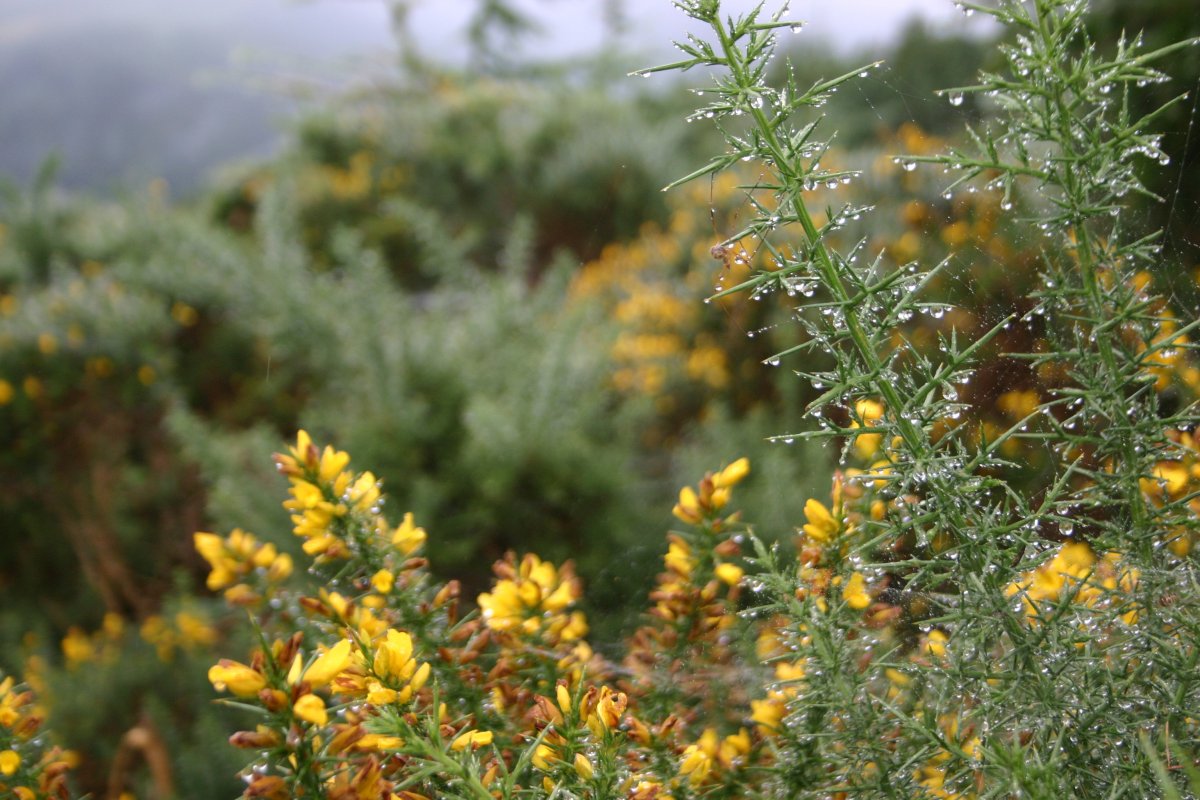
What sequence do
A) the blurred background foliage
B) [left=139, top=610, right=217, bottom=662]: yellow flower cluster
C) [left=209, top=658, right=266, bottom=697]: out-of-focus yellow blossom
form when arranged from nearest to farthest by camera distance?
[left=209, top=658, right=266, bottom=697]: out-of-focus yellow blossom
the blurred background foliage
[left=139, top=610, right=217, bottom=662]: yellow flower cluster

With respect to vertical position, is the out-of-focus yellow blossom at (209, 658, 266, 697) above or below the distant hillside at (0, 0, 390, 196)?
below

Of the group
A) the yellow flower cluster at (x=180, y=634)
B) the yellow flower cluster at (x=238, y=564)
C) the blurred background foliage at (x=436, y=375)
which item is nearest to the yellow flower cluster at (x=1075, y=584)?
the blurred background foliage at (x=436, y=375)

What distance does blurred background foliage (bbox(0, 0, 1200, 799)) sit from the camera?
161 centimetres

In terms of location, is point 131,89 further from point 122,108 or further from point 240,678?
point 240,678

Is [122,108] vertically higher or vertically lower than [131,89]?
lower

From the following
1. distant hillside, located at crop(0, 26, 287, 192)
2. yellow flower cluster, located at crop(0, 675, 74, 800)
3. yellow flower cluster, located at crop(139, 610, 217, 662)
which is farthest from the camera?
distant hillside, located at crop(0, 26, 287, 192)

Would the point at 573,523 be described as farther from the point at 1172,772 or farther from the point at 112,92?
the point at 112,92

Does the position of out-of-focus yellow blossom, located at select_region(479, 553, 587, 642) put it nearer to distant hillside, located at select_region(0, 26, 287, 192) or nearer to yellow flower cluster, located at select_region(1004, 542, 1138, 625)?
yellow flower cluster, located at select_region(1004, 542, 1138, 625)

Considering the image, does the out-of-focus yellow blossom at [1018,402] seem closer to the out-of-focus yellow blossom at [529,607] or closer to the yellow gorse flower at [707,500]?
the yellow gorse flower at [707,500]

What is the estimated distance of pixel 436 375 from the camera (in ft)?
8.87

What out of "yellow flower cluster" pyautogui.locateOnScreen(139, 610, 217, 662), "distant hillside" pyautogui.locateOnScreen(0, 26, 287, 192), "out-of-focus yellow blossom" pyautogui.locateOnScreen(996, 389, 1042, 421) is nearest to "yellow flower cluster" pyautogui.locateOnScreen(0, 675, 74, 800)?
"out-of-focus yellow blossom" pyautogui.locateOnScreen(996, 389, 1042, 421)

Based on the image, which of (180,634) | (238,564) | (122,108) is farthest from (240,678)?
(122,108)

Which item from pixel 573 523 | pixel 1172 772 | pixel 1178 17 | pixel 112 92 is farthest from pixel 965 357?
pixel 112 92

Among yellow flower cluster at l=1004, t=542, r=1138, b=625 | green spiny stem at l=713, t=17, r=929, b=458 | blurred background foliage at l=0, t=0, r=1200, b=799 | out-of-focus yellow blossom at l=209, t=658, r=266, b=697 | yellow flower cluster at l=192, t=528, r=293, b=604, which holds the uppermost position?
green spiny stem at l=713, t=17, r=929, b=458
